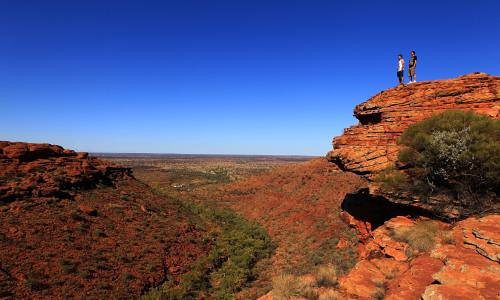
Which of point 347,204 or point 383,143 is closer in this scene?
point 383,143

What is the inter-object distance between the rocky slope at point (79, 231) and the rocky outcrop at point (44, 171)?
2.7 inches

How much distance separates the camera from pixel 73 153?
36.9 meters

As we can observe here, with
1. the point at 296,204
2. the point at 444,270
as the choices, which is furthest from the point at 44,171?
the point at 444,270

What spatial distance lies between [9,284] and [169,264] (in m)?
8.32

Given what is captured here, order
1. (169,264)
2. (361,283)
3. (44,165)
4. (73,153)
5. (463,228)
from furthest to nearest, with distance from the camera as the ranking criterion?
(73,153)
(44,165)
(169,264)
(463,228)
(361,283)

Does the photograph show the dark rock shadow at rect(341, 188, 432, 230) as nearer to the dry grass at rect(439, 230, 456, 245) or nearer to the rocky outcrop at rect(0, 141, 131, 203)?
the dry grass at rect(439, 230, 456, 245)

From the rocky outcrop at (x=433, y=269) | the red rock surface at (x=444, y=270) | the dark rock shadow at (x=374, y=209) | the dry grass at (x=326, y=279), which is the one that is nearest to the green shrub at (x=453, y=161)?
the dark rock shadow at (x=374, y=209)

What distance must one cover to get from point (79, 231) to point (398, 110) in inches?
777

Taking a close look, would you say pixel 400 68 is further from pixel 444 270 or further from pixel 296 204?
pixel 296 204

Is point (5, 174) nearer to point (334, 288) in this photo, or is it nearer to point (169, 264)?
point (169, 264)

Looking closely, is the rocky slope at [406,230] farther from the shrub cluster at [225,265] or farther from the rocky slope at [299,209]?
the shrub cluster at [225,265]

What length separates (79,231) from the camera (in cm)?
2314

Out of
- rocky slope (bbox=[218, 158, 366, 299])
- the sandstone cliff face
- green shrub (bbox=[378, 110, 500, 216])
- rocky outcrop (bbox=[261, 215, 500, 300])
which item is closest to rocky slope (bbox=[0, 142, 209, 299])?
rocky slope (bbox=[218, 158, 366, 299])

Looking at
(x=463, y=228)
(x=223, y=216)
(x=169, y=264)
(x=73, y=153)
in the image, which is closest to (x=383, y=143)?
(x=463, y=228)
